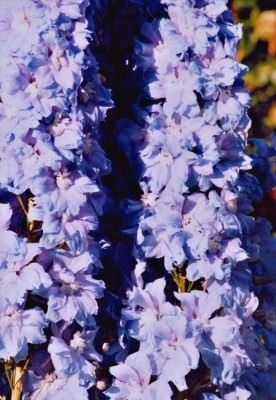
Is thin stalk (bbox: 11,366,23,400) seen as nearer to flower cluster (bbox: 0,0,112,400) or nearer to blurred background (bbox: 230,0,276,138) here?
flower cluster (bbox: 0,0,112,400)

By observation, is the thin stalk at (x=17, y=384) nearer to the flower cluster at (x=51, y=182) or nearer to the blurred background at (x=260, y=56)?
the flower cluster at (x=51, y=182)

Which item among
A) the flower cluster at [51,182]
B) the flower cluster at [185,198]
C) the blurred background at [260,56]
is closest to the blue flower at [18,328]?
the flower cluster at [51,182]

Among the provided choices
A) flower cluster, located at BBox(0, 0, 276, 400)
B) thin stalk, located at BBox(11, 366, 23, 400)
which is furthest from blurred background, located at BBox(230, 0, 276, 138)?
thin stalk, located at BBox(11, 366, 23, 400)

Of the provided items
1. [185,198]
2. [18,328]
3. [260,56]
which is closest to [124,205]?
[185,198]

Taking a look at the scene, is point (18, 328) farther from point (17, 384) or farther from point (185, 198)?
point (185, 198)

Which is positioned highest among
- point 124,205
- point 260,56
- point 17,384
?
point 124,205

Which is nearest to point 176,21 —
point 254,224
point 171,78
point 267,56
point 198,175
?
point 171,78
